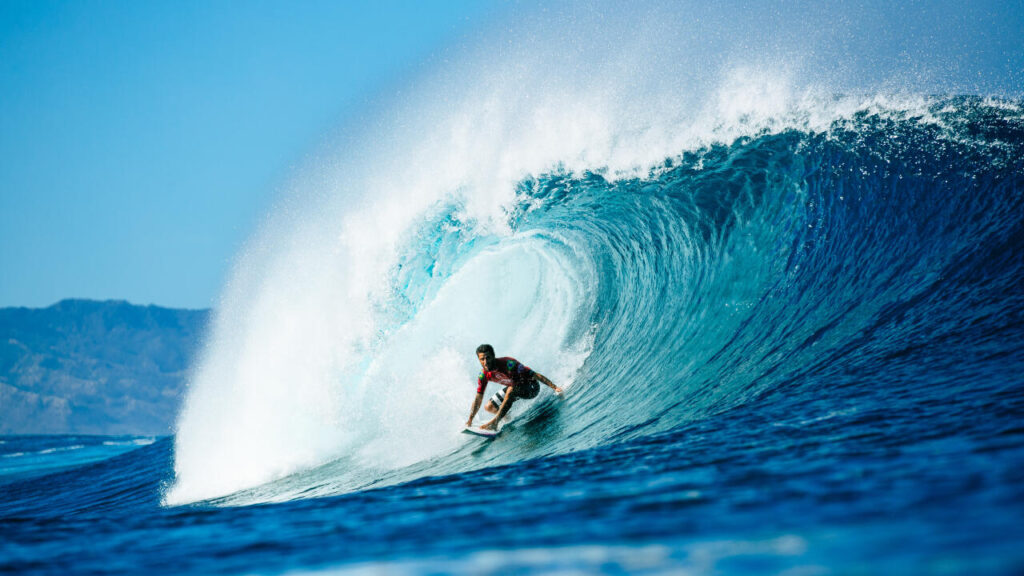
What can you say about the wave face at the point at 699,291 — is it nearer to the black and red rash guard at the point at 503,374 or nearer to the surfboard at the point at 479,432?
the surfboard at the point at 479,432

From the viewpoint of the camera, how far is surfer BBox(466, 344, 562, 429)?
7.51m

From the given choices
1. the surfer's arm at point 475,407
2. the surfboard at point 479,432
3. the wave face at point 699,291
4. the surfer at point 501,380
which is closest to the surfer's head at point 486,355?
the surfer at point 501,380

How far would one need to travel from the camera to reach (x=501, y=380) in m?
7.66

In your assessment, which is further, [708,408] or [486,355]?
[486,355]

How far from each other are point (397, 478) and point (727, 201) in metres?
6.49

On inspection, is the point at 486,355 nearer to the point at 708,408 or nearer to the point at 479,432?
the point at 479,432

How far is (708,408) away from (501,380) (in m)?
2.31

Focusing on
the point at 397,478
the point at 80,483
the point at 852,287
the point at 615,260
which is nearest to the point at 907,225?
the point at 852,287

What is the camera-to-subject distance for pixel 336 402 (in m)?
9.93

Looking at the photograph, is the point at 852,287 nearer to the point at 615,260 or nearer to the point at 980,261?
the point at 980,261

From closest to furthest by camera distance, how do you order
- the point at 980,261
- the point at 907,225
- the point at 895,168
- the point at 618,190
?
1. the point at 980,261
2. the point at 907,225
3. the point at 895,168
4. the point at 618,190

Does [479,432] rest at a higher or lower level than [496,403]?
lower

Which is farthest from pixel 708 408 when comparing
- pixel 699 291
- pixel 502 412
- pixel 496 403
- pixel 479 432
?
pixel 699 291

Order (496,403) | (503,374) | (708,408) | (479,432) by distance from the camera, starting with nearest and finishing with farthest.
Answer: (708,408), (479,432), (503,374), (496,403)
